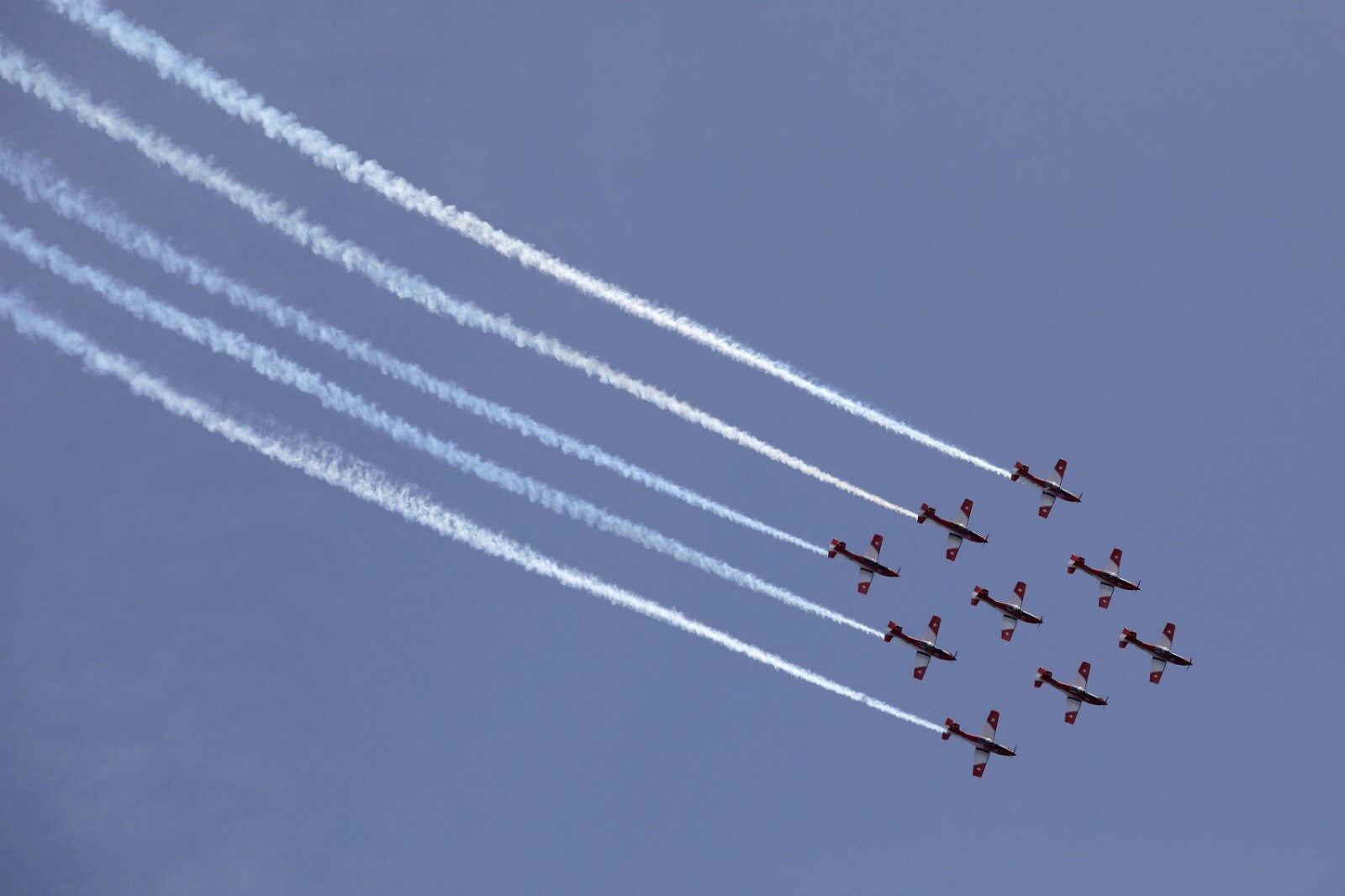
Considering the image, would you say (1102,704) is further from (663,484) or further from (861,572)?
(663,484)

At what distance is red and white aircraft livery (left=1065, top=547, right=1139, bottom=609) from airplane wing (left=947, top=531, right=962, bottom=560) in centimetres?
589

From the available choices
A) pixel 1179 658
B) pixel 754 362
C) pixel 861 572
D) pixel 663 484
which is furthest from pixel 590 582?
pixel 1179 658

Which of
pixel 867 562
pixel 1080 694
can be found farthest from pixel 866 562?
pixel 1080 694

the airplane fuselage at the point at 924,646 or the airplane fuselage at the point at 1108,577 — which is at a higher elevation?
the airplane fuselage at the point at 1108,577

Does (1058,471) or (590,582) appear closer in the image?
(590,582)

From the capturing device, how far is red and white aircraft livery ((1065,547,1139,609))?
81875 millimetres

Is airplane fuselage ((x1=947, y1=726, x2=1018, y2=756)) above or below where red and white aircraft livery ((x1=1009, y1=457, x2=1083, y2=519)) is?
below

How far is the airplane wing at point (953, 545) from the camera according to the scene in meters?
78.8

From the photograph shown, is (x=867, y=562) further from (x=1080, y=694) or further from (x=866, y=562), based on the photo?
(x=1080, y=694)

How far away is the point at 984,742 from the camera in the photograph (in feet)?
268

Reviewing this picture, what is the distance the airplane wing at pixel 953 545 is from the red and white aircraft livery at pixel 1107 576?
589cm

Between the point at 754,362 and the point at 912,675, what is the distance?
19.1 m

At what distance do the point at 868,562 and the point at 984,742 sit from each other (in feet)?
34.5

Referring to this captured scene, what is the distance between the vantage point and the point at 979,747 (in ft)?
268
